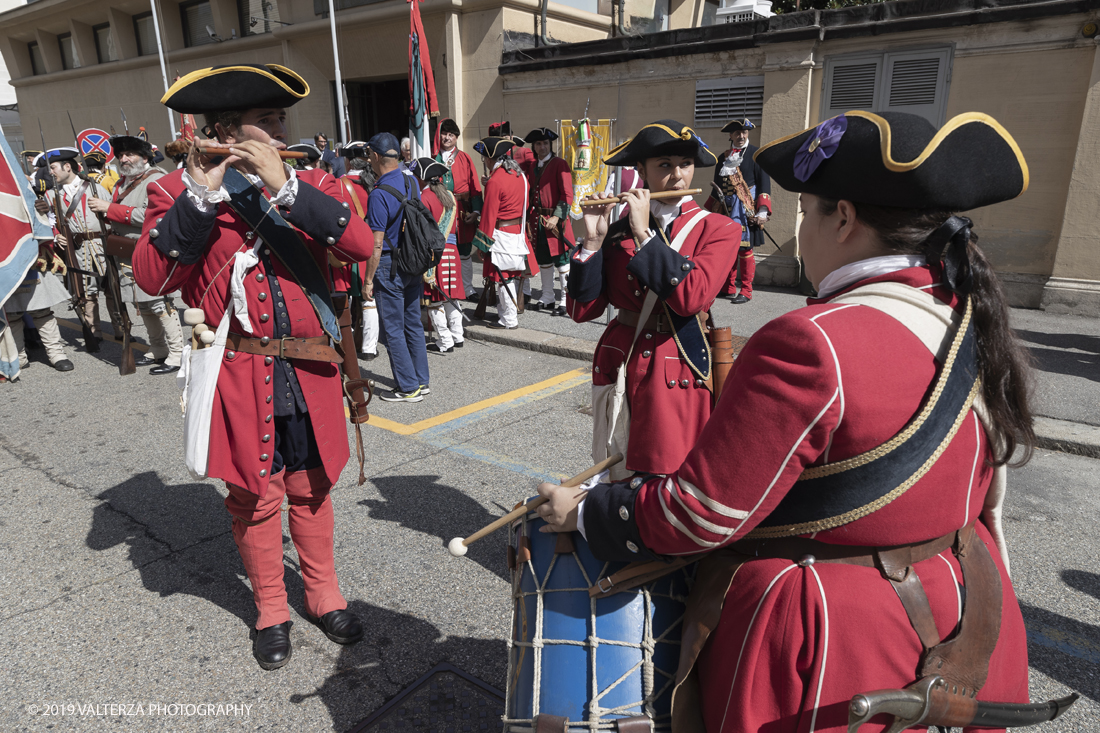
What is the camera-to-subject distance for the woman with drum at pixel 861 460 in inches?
46.1

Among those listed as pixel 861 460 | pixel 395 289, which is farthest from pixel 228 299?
pixel 395 289

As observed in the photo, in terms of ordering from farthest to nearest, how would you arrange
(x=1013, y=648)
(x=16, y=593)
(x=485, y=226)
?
(x=485, y=226) < (x=16, y=593) < (x=1013, y=648)

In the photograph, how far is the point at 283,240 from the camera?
2.50m

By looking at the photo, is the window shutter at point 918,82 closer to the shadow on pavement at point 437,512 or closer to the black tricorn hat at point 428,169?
the black tricorn hat at point 428,169

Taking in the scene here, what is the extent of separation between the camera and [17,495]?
4.27 meters

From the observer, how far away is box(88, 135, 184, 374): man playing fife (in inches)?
233

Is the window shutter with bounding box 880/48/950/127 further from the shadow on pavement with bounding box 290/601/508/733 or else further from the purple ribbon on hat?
the purple ribbon on hat

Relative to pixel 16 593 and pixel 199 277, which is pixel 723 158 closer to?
pixel 199 277

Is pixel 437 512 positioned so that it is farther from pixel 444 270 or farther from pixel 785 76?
pixel 785 76

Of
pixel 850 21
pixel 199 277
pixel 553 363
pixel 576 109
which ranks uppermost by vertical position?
pixel 850 21

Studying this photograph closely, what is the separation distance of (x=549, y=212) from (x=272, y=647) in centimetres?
707

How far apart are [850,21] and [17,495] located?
990 centimetres

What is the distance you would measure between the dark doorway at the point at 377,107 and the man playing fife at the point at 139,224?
1035cm

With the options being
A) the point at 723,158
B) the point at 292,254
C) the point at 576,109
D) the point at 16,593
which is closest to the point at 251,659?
the point at 16,593
